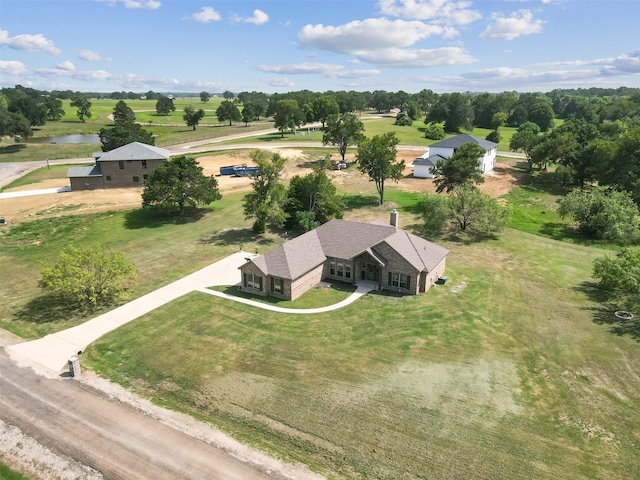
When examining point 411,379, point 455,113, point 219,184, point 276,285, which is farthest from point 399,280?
point 455,113

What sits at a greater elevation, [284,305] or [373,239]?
[373,239]

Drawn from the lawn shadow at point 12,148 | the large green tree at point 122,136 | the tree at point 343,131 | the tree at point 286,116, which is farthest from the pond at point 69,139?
the tree at point 343,131

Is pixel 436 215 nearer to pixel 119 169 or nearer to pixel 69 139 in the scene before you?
pixel 119 169

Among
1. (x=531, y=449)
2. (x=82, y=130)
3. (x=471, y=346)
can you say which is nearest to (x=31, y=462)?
(x=531, y=449)

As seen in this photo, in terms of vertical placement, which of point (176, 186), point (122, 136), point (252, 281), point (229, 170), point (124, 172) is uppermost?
point (122, 136)

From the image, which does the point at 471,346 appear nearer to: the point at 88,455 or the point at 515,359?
the point at 515,359

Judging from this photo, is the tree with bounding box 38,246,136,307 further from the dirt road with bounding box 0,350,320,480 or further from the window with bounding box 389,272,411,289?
the window with bounding box 389,272,411,289
